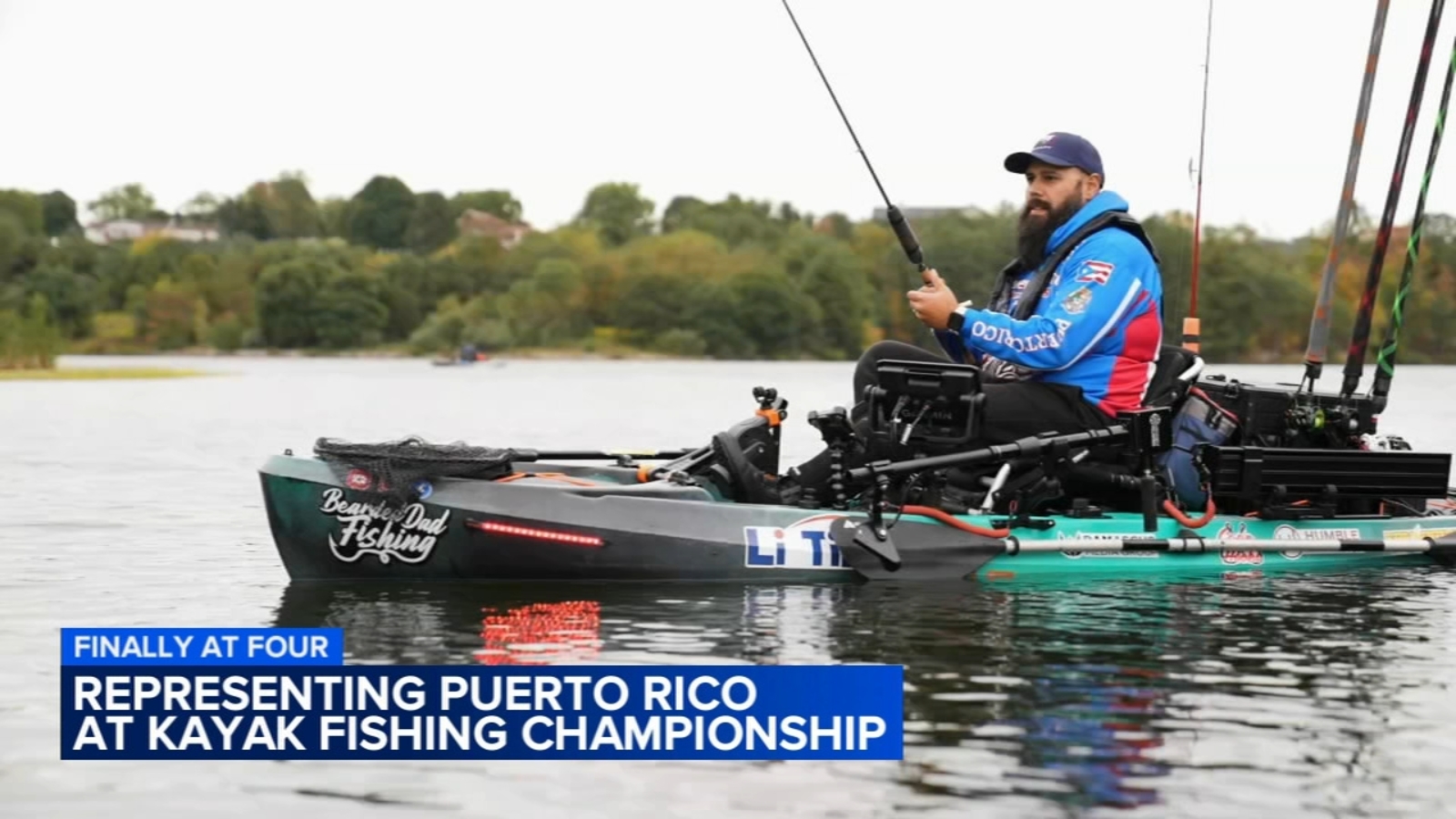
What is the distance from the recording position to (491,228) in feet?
300

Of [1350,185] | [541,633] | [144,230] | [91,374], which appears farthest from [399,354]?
[541,633]

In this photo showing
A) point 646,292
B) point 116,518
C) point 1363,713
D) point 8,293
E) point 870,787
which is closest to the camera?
point 870,787

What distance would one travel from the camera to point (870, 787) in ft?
19.7

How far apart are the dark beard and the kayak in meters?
0.86

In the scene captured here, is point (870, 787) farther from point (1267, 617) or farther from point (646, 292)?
point (646, 292)

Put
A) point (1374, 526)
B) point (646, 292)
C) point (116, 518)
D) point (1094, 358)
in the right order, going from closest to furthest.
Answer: point (1094, 358), point (1374, 526), point (116, 518), point (646, 292)

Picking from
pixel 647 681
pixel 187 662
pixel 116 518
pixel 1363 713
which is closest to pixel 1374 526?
pixel 1363 713

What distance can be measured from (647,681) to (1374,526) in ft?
17.1

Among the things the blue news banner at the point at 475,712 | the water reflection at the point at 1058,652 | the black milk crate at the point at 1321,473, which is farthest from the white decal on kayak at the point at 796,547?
the blue news banner at the point at 475,712

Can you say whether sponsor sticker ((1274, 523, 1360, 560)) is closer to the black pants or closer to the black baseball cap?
the black pants

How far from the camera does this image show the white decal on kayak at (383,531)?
9.46m

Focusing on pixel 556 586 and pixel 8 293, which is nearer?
pixel 556 586

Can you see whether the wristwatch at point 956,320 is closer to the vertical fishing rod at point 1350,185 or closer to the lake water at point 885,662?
the lake water at point 885,662

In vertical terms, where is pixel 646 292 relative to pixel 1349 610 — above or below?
above
